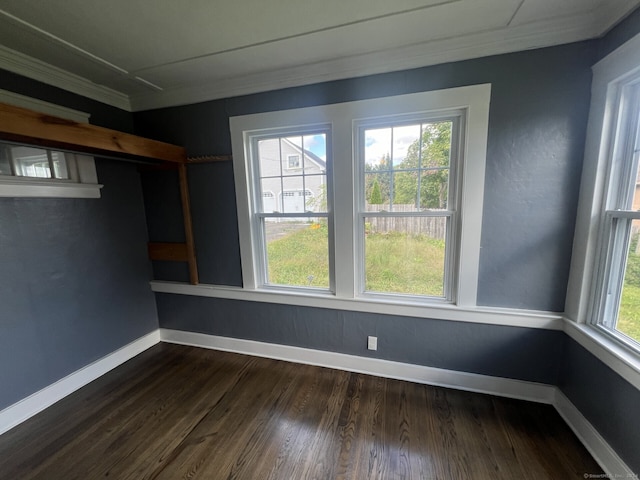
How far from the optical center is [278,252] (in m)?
2.33

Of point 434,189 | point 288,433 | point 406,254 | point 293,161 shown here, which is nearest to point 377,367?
point 288,433

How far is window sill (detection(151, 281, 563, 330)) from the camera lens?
1715 millimetres

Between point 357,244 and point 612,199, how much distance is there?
1.49 meters

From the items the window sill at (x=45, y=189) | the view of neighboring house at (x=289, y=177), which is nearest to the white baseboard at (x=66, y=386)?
the window sill at (x=45, y=189)

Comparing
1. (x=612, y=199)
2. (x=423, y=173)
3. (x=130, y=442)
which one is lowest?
(x=130, y=442)

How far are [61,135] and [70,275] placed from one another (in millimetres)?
1166

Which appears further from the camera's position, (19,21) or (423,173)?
(423,173)

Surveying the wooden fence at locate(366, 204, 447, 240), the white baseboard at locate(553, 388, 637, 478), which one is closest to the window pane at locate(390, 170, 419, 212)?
the wooden fence at locate(366, 204, 447, 240)

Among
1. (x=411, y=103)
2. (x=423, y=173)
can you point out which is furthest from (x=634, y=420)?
(x=411, y=103)

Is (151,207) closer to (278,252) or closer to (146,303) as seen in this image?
(146,303)

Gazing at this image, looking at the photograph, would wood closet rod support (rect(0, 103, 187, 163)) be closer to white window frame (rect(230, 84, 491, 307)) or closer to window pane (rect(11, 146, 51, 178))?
window pane (rect(11, 146, 51, 178))

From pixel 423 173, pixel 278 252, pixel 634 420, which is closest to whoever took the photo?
pixel 634 420

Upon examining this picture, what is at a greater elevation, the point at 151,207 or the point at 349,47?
the point at 349,47

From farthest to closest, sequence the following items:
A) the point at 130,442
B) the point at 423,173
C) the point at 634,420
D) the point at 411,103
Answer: the point at 423,173 → the point at 411,103 → the point at 130,442 → the point at 634,420
